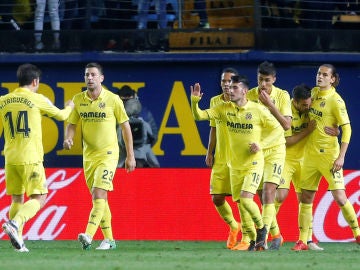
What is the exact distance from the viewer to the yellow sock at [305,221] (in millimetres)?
16188

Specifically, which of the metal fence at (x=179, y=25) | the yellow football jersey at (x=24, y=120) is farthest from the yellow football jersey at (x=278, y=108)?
the metal fence at (x=179, y=25)

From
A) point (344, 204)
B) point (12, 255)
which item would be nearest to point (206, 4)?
point (344, 204)

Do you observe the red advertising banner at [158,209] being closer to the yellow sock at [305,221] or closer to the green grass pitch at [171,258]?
the green grass pitch at [171,258]

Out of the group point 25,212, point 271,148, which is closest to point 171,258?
point 25,212

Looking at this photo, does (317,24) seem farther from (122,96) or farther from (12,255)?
(12,255)

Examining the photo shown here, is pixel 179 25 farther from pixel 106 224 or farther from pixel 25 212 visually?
pixel 25 212

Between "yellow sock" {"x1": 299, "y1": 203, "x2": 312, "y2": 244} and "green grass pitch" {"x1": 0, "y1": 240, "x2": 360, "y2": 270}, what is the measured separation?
27 centimetres

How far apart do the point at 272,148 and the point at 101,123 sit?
2.07m

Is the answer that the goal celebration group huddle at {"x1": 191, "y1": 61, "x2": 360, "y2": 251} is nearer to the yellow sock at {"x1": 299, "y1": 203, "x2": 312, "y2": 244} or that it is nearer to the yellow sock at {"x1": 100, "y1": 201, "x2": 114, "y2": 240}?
the yellow sock at {"x1": 299, "y1": 203, "x2": 312, "y2": 244}

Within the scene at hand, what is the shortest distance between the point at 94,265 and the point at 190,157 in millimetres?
8339

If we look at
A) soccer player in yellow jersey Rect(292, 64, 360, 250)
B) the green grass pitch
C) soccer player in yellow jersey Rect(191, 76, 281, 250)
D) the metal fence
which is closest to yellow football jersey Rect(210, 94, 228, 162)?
soccer player in yellow jersey Rect(191, 76, 281, 250)

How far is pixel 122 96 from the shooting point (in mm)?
20188

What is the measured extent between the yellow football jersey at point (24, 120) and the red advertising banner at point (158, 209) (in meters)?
3.85

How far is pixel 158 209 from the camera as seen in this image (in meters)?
18.5
